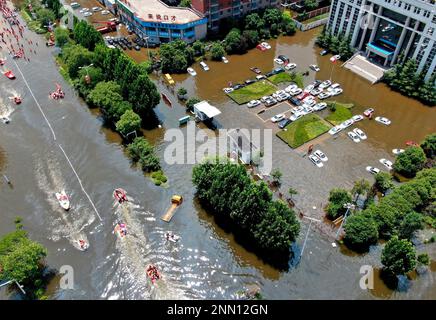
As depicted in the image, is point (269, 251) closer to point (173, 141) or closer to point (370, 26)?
point (173, 141)

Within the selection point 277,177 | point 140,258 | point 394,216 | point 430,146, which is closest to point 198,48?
point 277,177

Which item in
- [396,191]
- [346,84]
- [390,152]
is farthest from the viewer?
[346,84]

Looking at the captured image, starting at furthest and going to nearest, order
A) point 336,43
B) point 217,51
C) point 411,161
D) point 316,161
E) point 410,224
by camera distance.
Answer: point 336,43 < point 217,51 < point 316,161 < point 411,161 < point 410,224

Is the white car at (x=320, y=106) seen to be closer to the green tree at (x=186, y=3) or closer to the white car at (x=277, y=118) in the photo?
the white car at (x=277, y=118)

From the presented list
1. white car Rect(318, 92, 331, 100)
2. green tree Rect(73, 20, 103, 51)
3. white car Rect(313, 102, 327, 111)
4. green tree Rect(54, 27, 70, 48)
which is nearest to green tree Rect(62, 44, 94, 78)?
green tree Rect(73, 20, 103, 51)

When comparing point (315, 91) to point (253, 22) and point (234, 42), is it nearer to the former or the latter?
point (234, 42)

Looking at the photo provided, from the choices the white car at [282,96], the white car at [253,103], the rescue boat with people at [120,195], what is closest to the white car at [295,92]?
the white car at [282,96]

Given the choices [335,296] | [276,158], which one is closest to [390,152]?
[276,158]
